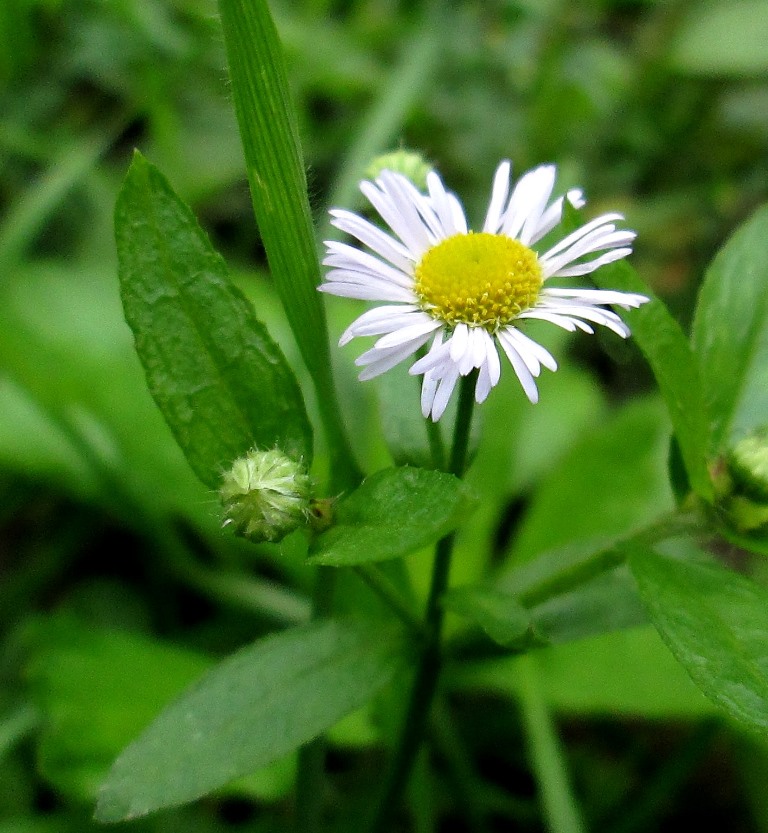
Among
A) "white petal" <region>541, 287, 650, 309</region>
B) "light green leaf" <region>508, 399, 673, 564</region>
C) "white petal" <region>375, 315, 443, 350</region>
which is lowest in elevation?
"light green leaf" <region>508, 399, 673, 564</region>

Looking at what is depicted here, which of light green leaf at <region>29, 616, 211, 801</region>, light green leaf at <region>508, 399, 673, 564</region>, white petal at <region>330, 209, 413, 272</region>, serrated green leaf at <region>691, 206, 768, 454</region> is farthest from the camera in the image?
light green leaf at <region>508, 399, 673, 564</region>

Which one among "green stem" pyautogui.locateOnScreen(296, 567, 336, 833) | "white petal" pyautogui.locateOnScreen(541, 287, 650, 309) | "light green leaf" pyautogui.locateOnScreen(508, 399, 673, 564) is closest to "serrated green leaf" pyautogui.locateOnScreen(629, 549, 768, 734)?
"white petal" pyautogui.locateOnScreen(541, 287, 650, 309)

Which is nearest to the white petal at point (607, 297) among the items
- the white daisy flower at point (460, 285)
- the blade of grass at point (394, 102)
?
the white daisy flower at point (460, 285)

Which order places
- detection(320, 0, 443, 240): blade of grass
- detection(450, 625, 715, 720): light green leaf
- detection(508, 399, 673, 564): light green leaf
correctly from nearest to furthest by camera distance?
detection(450, 625, 715, 720): light green leaf, detection(508, 399, 673, 564): light green leaf, detection(320, 0, 443, 240): blade of grass

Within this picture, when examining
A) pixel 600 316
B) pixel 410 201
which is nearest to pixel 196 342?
pixel 410 201

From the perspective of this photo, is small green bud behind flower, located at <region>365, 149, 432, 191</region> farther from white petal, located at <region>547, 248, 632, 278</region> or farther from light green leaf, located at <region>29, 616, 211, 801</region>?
light green leaf, located at <region>29, 616, 211, 801</region>

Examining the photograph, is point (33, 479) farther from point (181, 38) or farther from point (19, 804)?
point (181, 38)

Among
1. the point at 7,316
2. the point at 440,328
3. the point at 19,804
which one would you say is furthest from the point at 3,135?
the point at 440,328
